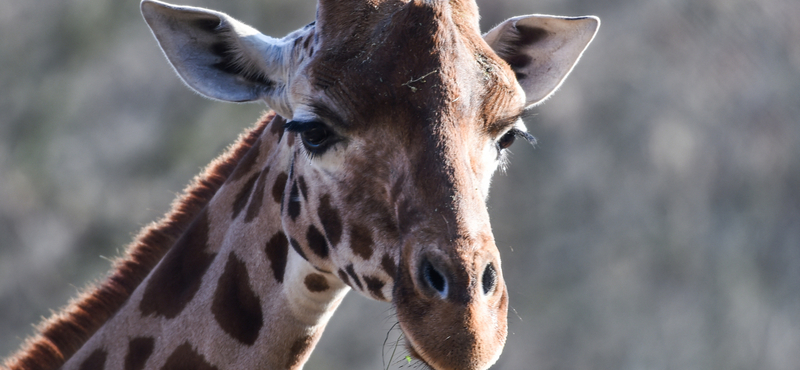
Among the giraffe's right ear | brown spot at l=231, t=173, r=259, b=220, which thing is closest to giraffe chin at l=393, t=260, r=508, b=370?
the giraffe's right ear

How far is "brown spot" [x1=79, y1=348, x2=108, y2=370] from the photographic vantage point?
101 inches

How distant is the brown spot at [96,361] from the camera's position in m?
2.56

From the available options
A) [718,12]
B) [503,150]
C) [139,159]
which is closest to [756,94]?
[718,12]

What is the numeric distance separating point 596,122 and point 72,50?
283 inches

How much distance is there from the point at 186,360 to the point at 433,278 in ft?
3.68

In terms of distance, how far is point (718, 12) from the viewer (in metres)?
9.84

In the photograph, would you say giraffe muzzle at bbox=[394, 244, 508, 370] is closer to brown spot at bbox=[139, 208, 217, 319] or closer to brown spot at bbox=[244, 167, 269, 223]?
brown spot at bbox=[244, 167, 269, 223]

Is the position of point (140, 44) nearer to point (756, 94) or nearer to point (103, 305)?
point (103, 305)

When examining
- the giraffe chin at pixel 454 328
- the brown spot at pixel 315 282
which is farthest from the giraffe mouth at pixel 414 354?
the brown spot at pixel 315 282

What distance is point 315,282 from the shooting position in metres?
2.34

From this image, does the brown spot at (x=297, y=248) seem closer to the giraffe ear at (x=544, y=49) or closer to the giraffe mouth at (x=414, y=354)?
the giraffe mouth at (x=414, y=354)

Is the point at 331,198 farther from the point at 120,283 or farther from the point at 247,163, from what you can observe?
the point at 120,283

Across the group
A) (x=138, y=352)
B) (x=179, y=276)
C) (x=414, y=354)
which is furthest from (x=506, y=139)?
(x=138, y=352)

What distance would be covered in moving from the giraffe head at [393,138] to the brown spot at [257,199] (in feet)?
0.49
